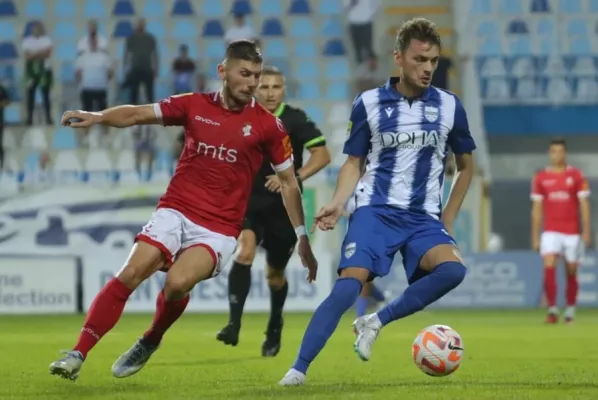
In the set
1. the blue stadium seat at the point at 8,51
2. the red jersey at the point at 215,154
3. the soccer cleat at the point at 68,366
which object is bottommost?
the soccer cleat at the point at 68,366

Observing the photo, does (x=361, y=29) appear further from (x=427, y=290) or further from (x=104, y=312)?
(x=104, y=312)

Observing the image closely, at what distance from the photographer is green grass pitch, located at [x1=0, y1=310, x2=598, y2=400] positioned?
6453 millimetres

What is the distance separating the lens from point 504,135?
20.8m

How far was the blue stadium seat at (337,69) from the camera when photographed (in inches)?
865

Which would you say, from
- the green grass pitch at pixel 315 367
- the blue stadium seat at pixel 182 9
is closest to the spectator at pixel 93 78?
the blue stadium seat at pixel 182 9

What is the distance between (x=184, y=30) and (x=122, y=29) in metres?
1.05

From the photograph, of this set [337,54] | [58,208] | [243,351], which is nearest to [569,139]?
[337,54]

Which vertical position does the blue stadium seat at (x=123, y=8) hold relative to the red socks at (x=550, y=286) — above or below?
above

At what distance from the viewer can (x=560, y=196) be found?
1512 cm

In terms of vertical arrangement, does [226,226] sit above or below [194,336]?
above

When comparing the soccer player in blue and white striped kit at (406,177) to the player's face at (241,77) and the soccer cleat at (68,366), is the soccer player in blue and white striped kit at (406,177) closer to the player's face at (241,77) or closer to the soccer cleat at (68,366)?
the player's face at (241,77)

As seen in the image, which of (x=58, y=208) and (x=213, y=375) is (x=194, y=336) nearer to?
(x=213, y=375)

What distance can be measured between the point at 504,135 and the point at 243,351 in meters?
11.7

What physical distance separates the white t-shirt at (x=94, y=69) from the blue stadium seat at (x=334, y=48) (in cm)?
395
